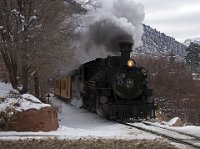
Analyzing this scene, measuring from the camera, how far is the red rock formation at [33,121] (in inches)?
598

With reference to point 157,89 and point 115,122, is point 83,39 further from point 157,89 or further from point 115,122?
point 157,89

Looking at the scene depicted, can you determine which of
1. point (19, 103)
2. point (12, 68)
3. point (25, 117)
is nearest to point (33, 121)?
point (25, 117)

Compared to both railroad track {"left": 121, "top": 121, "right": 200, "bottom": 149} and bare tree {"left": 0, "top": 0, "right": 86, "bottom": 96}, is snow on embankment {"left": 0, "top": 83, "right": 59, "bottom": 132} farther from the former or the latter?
bare tree {"left": 0, "top": 0, "right": 86, "bottom": 96}

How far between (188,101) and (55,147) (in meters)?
57.4

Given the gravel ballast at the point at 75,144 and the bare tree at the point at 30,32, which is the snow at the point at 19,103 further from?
the bare tree at the point at 30,32

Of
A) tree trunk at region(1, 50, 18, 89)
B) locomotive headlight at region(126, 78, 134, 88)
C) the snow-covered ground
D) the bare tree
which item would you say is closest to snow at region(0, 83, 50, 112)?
the snow-covered ground

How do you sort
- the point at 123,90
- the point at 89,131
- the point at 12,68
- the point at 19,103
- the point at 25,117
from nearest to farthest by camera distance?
the point at 25,117
the point at 19,103
the point at 89,131
the point at 123,90
the point at 12,68

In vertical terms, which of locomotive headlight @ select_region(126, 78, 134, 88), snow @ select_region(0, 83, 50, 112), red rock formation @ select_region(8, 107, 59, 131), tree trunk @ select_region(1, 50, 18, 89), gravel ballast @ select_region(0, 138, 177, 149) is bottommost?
gravel ballast @ select_region(0, 138, 177, 149)

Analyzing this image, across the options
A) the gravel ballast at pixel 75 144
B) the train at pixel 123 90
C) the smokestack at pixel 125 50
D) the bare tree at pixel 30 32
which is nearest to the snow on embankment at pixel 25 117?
the gravel ballast at pixel 75 144

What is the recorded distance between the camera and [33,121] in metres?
15.4

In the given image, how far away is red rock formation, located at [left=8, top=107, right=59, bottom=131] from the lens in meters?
15.2

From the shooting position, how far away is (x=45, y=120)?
15641 mm

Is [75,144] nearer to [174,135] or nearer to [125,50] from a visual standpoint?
[174,135]

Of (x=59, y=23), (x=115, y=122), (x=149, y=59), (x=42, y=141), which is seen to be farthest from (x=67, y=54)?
(x=149, y=59)
